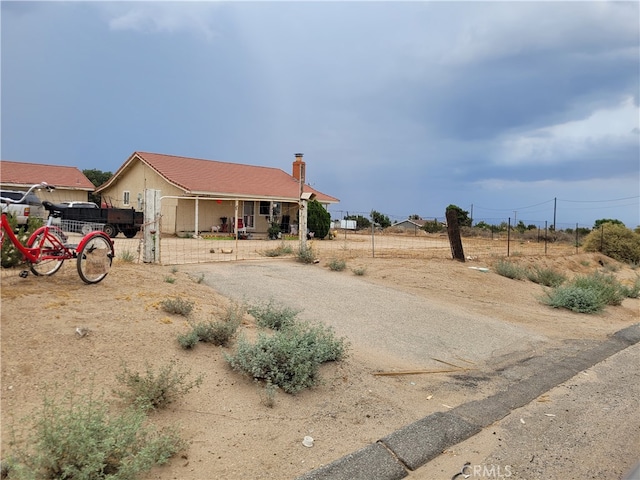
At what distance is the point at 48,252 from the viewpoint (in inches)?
268

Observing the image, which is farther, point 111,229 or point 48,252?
point 111,229

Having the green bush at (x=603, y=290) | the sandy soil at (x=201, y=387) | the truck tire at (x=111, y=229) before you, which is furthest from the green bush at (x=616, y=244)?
the sandy soil at (x=201, y=387)

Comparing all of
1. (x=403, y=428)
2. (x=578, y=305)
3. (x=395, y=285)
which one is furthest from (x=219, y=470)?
(x=578, y=305)

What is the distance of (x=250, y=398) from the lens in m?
4.89

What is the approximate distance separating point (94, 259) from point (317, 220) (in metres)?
23.9

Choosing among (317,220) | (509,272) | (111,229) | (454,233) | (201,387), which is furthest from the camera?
(317,220)

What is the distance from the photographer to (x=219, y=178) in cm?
3130

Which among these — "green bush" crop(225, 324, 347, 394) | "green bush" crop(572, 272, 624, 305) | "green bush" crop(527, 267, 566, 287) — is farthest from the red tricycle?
"green bush" crop(527, 267, 566, 287)

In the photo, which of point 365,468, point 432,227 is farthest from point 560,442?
point 432,227

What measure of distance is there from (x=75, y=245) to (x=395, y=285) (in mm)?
7632

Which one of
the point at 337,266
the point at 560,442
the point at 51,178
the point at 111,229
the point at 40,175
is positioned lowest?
the point at 560,442

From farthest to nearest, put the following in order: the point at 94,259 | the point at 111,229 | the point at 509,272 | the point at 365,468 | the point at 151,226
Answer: the point at 111,229 < the point at 509,272 < the point at 151,226 < the point at 94,259 < the point at 365,468

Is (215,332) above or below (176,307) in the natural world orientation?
below

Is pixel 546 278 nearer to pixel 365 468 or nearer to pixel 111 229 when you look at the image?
pixel 365 468
